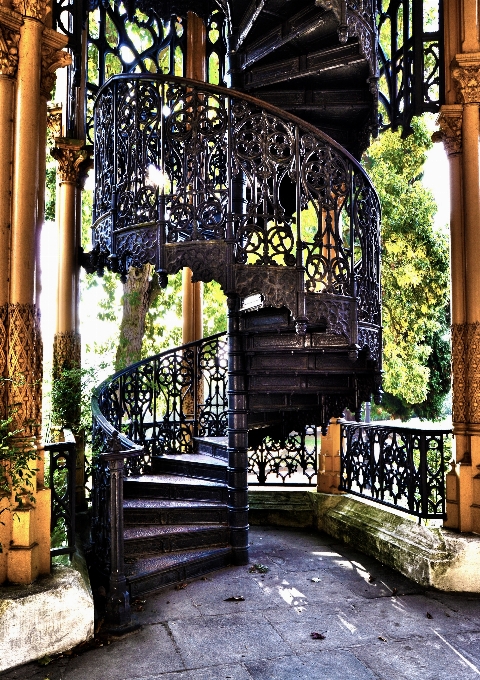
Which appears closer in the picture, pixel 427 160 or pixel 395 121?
pixel 395 121

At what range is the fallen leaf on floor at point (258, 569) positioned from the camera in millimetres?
4941

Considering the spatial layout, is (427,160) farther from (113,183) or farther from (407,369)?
(113,183)

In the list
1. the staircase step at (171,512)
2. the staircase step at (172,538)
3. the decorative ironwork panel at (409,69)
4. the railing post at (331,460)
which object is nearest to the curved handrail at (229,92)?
the decorative ironwork panel at (409,69)

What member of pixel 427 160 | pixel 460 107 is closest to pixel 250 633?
pixel 460 107

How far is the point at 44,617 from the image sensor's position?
11.0 ft

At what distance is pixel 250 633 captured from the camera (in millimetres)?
3699

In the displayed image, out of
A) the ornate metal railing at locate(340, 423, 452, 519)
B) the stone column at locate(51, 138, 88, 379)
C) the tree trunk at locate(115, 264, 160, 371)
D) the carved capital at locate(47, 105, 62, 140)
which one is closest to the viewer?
the ornate metal railing at locate(340, 423, 452, 519)

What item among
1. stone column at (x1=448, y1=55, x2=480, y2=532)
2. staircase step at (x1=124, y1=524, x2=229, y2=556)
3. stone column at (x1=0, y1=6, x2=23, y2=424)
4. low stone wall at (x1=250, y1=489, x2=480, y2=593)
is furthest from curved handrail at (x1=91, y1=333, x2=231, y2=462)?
stone column at (x1=448, y1=55, x2=480, y2=532)

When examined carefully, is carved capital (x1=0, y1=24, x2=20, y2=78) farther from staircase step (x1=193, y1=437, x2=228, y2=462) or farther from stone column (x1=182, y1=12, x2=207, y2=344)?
stone column (x1=182, y1=12, x2=207, y2=344)

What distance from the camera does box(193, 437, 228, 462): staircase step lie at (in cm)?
579

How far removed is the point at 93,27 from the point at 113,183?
7776 millimetres

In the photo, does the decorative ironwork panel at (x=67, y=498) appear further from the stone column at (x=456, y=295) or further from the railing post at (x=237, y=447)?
the stone column at (x=456, y=295)

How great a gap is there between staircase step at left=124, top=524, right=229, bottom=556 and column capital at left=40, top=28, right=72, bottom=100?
357cm

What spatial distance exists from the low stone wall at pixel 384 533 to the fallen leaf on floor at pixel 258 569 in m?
1.06
